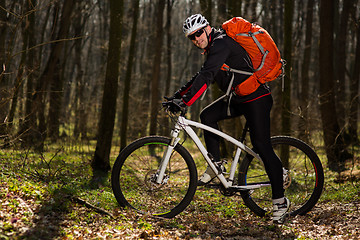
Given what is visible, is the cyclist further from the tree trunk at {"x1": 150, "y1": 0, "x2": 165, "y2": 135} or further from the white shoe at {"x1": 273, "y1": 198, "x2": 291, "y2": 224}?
the tree trunk at {"x1": 150, "y1": 0, "x2": 165, "y2": 135}

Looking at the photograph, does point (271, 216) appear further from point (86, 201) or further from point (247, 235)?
point (86, 201)

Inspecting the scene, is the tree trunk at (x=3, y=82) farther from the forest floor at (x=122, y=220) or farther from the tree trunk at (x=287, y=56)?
the tree trunk at (x=287, y=56)

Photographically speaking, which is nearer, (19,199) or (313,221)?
(19,199)

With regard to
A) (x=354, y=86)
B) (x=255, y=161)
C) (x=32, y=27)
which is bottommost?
(x=255, y=161)

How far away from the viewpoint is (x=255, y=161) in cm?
495

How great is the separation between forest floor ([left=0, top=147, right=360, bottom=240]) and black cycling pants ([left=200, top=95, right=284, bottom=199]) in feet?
1.92

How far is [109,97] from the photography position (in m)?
7.46

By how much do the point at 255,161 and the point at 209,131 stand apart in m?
0.79

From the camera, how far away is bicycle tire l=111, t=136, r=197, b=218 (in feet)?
14.9

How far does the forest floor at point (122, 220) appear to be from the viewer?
3.80 metres

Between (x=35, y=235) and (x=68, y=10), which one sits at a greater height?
(x=68, y=10)

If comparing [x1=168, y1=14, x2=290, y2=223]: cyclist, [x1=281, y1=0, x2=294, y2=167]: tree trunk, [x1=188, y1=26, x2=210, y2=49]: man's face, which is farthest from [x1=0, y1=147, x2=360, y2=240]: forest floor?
[x1=281, y1=0, x2=294, y2=167]: tree trunk

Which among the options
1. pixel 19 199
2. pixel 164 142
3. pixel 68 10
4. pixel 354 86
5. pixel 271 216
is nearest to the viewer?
pixel 19 199

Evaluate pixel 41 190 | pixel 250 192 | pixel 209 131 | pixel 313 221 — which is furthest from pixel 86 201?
pixel 313 221
